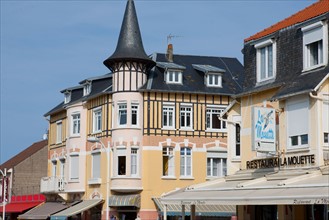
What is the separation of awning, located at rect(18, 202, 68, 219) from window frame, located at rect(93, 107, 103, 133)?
607 centimetres

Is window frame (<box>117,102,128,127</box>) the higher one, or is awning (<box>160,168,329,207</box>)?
window frame (<box>117,102,128,127</box>)

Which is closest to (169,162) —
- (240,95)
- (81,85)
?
(81,85)

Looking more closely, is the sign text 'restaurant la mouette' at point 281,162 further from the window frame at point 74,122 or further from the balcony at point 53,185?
the balcony at point 53,185

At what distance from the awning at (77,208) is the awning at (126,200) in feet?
6.28

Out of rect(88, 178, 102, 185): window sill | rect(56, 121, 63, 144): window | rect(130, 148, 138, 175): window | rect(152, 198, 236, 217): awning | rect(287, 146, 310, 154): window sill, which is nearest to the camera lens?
rect(287, 146, 310, 154): window sill

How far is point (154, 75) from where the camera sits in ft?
140

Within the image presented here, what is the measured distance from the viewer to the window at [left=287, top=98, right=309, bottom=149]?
23891mm

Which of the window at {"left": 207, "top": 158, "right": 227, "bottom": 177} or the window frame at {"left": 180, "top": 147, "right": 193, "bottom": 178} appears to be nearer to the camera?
the window frame at {"left": 180, "top": 147, "right": 193, "bottom": 178}

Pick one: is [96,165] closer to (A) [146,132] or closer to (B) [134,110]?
(A) [146,132]

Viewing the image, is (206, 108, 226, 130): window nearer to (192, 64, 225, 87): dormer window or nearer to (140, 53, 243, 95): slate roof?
(140, 53, 243, 95): slate roof

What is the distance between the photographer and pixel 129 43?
138 ft

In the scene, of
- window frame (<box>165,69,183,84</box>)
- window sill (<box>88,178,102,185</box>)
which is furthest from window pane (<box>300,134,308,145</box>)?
window sill (<box>88,178,102,185</box>)

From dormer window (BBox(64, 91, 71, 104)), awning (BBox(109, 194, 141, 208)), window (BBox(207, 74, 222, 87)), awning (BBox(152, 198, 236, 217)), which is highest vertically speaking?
window (BBox(207, 74, 222, 87))

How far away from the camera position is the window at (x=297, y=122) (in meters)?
23.9
